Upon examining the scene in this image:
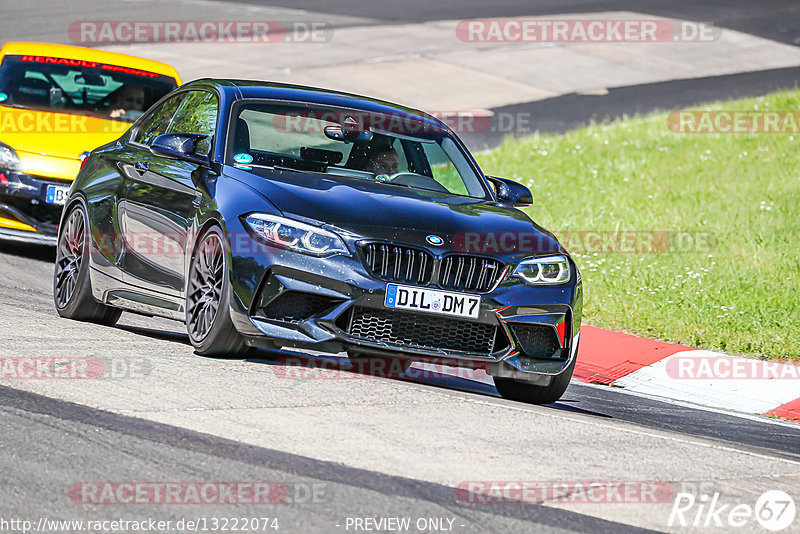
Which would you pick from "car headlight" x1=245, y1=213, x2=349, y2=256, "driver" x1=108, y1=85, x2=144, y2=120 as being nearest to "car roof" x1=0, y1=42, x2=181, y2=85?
"driver" x1=108, y1=85, x2=144, y2=120

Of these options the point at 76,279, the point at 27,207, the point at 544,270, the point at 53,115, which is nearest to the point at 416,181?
the point at 544,270

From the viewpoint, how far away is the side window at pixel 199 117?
7.84 meters

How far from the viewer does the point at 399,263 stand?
6.79 m

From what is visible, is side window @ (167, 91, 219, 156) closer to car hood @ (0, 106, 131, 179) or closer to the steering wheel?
the steering wheel

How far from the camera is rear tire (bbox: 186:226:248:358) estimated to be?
22.6ft

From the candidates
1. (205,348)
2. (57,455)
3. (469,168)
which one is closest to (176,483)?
(57,455)

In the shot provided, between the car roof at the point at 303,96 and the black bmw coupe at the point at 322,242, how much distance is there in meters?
0.02

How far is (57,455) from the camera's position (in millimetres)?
5117

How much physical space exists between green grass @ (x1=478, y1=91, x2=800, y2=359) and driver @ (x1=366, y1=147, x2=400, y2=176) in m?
3.41

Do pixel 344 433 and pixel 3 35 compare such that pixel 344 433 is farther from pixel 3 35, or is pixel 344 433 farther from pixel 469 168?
pixel 3 35

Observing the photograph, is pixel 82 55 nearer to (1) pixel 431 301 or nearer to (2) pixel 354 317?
(2) pixel 354 317

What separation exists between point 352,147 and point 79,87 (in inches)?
221

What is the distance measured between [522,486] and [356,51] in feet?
75.0

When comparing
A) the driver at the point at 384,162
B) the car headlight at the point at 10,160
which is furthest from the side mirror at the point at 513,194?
the car headlight at the point at 10,160
